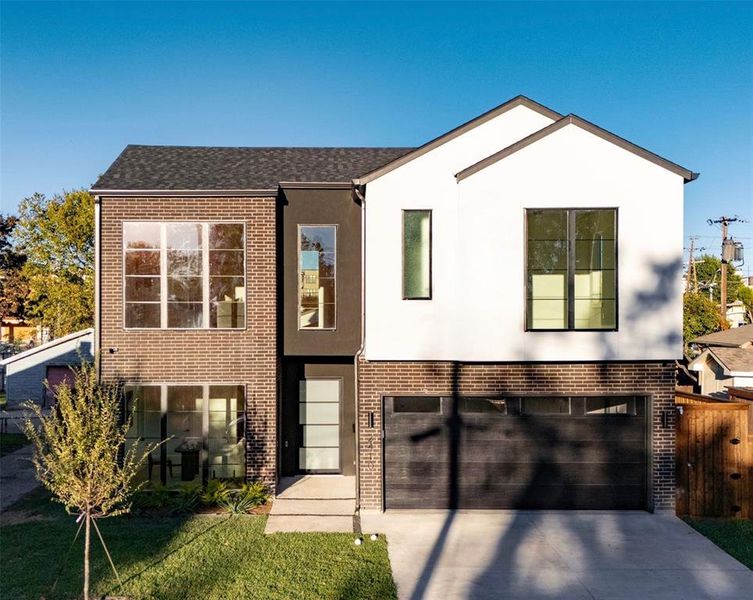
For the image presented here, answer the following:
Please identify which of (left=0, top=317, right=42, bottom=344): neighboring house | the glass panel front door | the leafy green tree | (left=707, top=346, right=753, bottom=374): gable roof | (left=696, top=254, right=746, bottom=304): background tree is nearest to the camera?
the glass panel front door

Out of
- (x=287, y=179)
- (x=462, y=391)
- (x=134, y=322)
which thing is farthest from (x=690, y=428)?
Answer: (x=134, y=322)

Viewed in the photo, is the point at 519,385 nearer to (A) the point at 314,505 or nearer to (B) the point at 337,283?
(B) the point at 337,283

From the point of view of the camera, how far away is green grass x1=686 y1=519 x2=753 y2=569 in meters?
7.62

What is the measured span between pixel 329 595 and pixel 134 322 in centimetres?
610

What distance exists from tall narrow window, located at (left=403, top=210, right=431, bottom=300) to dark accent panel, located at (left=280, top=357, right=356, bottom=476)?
8.69 ft

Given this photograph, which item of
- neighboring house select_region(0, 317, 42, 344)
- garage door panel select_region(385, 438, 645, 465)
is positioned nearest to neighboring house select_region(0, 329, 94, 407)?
garage door panel select_region(385, 438, 645, 465)

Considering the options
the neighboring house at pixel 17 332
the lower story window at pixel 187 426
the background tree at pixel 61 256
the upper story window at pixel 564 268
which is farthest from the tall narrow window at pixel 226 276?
the neighboring house at pixel 17 332

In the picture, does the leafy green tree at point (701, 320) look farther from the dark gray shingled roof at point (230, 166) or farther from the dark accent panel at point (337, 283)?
the dark accent panel at point (337, 283)

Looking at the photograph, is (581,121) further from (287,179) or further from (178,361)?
(178,361)

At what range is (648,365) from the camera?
9.23 m

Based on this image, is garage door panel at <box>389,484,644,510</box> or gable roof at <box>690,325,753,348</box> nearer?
garage door panel at <box>389,484,644,510</box>

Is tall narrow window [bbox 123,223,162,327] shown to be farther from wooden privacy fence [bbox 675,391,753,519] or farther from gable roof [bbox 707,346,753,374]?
gable roof [bbox 707,346,753,374]

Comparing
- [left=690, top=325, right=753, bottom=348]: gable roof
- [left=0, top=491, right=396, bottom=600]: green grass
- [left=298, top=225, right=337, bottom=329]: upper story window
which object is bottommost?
[left=0, top=491, right=396, bottom=600]: green grass

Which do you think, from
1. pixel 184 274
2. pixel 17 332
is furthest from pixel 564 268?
pixel 17 332
